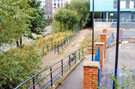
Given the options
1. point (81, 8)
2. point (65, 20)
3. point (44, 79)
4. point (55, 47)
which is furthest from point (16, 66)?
point (81, 8)

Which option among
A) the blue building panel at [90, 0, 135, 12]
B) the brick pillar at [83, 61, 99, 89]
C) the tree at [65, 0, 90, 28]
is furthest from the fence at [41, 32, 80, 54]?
the blue building panel at [90, 0, 135, 12]

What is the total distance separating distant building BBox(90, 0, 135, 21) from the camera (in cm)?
3575

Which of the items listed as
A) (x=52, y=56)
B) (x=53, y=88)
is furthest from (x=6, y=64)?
(x=52, y=56)

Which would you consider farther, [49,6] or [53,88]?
[49,6]

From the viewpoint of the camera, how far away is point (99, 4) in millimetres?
36406

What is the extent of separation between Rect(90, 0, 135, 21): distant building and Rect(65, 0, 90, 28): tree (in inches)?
67.1

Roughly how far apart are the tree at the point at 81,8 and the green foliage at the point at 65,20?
5963mm

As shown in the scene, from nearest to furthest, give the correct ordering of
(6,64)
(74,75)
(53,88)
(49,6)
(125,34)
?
1. (6,64)
2. (53,88)
3. (74,75)
4. (125,34)
5. (49,6)

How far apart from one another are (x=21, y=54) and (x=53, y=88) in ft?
5.89

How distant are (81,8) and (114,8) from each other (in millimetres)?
6953

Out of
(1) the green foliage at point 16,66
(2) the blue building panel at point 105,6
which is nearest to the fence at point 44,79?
(1) the green foliage at point 16,66

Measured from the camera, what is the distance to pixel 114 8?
36.2m

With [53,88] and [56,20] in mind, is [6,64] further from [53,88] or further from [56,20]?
[56,20]

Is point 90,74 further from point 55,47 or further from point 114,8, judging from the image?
point 114,8
